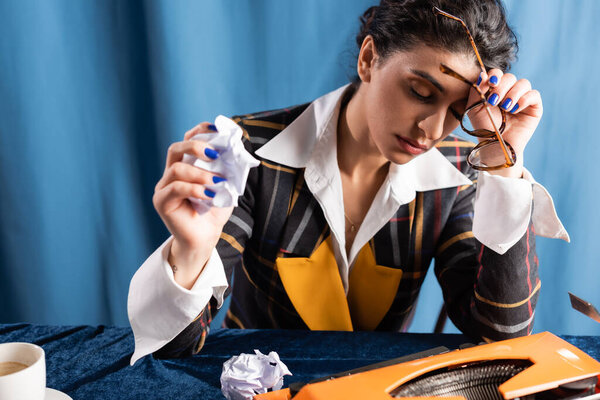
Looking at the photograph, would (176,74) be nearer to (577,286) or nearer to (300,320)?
(300,320)

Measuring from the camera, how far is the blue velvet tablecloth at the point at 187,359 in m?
0.85

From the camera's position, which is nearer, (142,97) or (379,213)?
(379,213)

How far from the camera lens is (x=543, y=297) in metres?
1.94

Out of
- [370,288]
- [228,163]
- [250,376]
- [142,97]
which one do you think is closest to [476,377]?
[250,376]

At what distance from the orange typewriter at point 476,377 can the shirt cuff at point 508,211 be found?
26 centimetres

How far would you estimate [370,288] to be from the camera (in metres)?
1.26

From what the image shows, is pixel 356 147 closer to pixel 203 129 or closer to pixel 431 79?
pixel 431 79

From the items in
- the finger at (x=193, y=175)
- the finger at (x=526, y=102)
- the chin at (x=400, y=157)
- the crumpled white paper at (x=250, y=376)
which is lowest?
the crumpled white paper at (x=250, y=376)

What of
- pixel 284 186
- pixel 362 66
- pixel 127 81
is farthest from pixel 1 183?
pixel 362 66

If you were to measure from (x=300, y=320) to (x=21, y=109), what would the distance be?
1065mm

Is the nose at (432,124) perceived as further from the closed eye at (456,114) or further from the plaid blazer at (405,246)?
the plaid blazer at (405,246)

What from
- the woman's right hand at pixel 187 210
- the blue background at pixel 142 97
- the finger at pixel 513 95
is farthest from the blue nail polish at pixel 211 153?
the blue background at pixel 142 97

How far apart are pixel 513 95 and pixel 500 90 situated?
33 millimetres

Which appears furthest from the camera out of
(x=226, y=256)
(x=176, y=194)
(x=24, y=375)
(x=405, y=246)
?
(x=405, y=246)
